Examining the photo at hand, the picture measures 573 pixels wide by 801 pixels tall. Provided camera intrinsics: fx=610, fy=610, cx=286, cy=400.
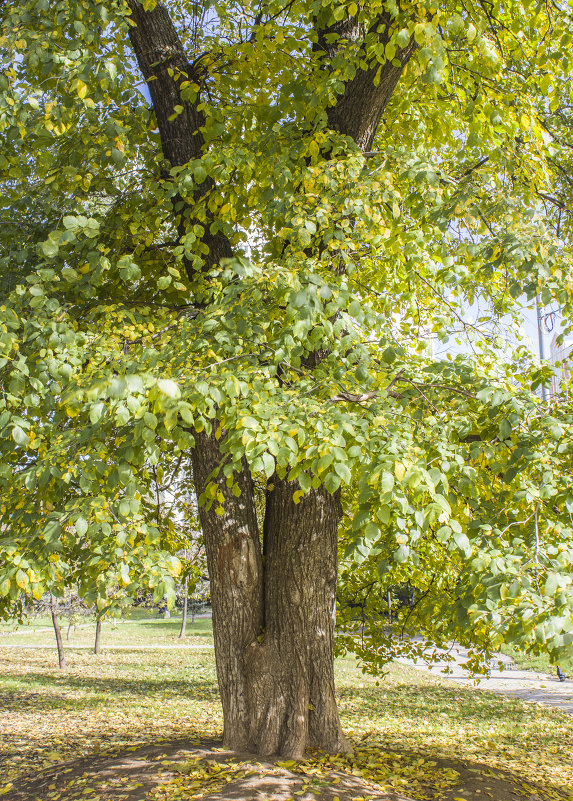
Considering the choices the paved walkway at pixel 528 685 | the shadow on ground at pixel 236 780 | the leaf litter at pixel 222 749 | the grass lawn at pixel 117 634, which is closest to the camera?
the shadow on ground at pixel 236 780

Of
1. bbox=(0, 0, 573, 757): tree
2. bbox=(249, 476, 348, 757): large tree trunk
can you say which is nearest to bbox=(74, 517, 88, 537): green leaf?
bbox=(0, 0, 573, 757): tree

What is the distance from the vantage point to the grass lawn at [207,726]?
165 inches

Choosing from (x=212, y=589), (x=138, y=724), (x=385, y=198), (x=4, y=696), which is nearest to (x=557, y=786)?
(x=212, y=589)

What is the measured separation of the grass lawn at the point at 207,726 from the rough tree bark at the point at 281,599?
0.38m

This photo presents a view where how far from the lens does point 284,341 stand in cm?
328

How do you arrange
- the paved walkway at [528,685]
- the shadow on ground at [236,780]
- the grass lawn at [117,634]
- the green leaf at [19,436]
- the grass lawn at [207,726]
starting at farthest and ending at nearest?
the grass lawn at [117,634], the paved walkway at [528,685], the grass lawn at [207,726], the shadow on ground at [236,780], the green leaf at [19,436]

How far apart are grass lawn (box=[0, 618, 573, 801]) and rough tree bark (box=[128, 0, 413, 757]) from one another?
1.24 feet

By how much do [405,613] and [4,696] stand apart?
7896mm

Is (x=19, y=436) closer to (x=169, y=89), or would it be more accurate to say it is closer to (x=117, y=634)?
(x=169, y=89)

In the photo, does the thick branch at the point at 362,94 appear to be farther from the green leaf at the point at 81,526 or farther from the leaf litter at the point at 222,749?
the leaf litter at the point at 222,749

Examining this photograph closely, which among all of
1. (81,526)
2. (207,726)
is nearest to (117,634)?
(207,726)

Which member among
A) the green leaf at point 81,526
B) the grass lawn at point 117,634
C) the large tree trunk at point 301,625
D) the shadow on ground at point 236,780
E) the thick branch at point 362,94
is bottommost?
Result: the grass lawn at point 117,634

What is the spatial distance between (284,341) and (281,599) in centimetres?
203

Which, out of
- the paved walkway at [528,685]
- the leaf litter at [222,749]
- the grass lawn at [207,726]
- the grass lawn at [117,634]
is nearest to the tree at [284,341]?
the leaf litter at [222,749]
